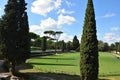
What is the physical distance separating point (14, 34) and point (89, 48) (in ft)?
48.5

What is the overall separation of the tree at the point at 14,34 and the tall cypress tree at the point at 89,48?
44.3 feet

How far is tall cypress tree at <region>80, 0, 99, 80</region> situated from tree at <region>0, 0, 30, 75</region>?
13.5 m

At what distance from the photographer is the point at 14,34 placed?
36.6 meters

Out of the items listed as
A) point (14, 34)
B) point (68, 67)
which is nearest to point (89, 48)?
point (14, 34)

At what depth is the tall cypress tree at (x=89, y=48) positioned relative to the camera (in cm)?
2440

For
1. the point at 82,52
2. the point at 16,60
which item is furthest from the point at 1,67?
the point at 82,52

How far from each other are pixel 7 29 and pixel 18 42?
220cm

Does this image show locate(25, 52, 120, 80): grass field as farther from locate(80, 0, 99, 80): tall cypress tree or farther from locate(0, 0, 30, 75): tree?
locate(80, 0, 99, 80): tall cypress tree

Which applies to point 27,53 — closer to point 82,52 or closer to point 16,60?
point 16,60

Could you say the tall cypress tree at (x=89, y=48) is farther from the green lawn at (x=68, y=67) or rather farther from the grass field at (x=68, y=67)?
the green lawn at (x=68, y=67)

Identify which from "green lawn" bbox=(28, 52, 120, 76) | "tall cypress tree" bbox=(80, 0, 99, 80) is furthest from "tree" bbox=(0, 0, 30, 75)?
"tall cypress tree" bbox=(80, 0, 99, 80)

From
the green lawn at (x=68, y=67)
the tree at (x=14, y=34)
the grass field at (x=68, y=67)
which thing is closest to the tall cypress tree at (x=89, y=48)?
the grass field at (x=68, y=67)

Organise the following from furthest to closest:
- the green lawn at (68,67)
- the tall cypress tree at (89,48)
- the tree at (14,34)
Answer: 1. the green lawn at (68,67)
2. the tree at (14,34)
3. the tall cypress tree at (89,48)

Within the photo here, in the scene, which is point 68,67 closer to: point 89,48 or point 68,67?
point 68,67
